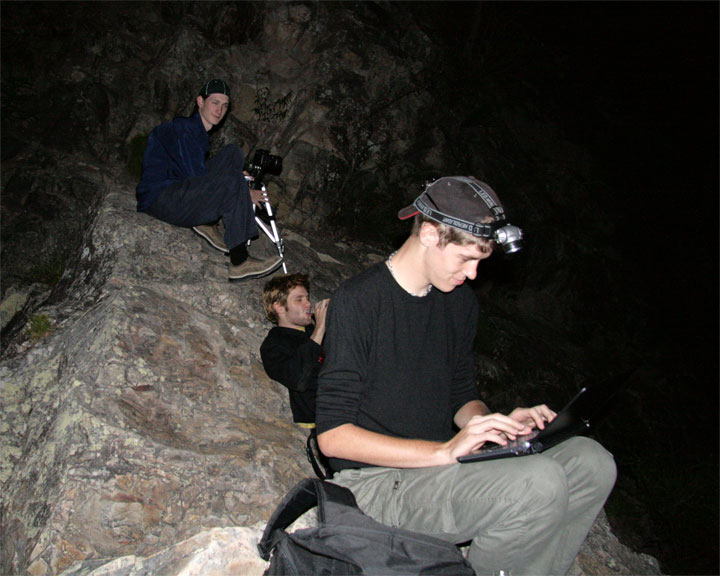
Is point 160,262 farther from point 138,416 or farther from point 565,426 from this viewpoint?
point 565,426

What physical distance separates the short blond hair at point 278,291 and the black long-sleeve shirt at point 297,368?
0.34 metres

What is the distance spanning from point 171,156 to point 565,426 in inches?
177

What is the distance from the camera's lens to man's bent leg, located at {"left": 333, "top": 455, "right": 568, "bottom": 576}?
2.02 metres

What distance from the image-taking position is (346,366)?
2279 millimetres

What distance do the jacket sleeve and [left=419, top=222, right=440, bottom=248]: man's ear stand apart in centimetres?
155

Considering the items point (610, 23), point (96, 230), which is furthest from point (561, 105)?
point (96, 230)

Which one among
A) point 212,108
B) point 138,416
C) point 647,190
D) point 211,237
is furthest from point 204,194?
point 647,190

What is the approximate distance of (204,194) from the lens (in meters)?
4.99

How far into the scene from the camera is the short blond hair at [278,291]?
4.18 metres

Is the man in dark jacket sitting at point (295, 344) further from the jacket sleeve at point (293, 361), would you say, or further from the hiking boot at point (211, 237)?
the hiking boot at point (211, 237)

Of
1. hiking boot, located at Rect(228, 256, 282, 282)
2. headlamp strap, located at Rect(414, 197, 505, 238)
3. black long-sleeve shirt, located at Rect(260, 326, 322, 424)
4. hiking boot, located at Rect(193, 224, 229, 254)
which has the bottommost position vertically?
hiking boot, located at Rect(193, 224, 229, 254)

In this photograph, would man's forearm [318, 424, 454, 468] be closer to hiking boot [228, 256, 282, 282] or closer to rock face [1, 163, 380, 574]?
rock face [1, 163, 380, 574]

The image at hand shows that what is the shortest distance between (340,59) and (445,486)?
7.36 metres

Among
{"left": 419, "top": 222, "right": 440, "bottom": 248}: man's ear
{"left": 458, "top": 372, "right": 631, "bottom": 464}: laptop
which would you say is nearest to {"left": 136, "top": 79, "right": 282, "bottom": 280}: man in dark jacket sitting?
{"left": 419, "top": 222, "right": 440, "bottom": 248}: man's ear
